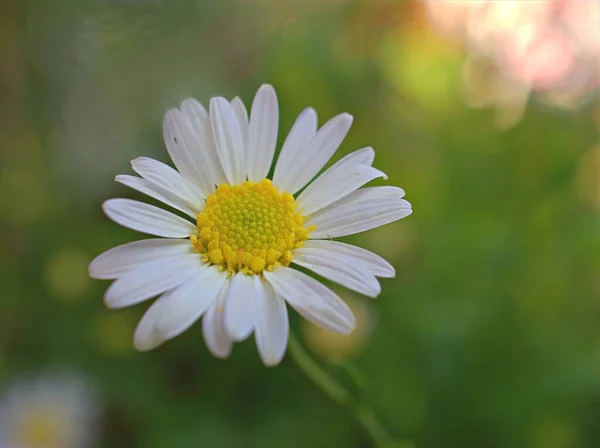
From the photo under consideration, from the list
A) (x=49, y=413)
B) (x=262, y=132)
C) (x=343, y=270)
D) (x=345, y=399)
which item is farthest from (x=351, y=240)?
(x=49, y=413)

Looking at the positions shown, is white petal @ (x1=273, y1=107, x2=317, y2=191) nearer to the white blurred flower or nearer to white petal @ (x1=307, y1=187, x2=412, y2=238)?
white petal @ (x1=307, y1=187, x2=412, y2=238)

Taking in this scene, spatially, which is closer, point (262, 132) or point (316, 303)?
point (316, 303)

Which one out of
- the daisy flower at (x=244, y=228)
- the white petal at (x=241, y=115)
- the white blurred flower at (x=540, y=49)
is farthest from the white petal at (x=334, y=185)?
the white blurred flower at (x=540, y=49)

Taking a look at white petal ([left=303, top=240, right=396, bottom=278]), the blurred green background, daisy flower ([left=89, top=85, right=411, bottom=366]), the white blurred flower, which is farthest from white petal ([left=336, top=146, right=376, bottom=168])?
the white blurred flower

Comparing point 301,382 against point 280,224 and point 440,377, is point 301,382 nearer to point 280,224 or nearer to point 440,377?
point 440,377

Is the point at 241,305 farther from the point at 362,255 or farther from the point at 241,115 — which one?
the point at 241,115

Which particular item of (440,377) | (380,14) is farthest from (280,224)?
(380,14)

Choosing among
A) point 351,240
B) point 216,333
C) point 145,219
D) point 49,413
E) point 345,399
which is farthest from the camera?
point 49,413
